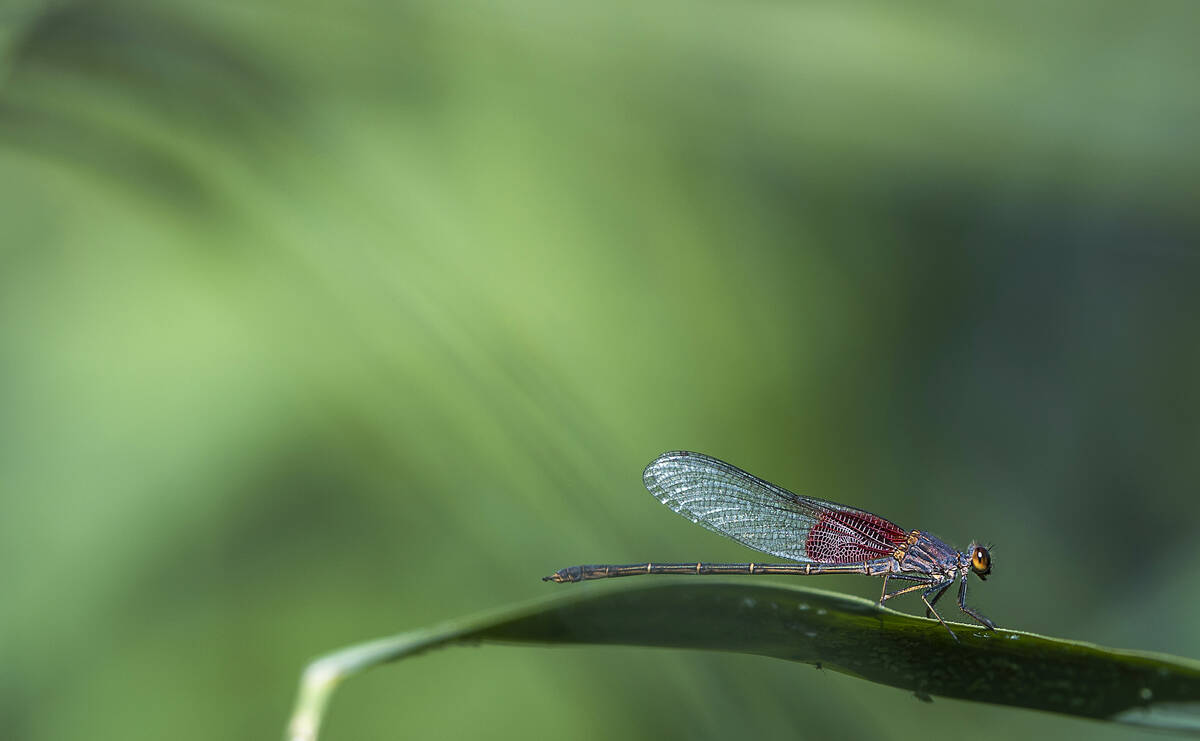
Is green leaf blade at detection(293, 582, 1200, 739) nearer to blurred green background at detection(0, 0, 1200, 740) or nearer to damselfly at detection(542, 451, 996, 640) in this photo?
blurred green background at detection(0, 0, 1200, 740)

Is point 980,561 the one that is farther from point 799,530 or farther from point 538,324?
point 538,324

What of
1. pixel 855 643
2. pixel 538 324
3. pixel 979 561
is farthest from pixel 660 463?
pixel 855 643

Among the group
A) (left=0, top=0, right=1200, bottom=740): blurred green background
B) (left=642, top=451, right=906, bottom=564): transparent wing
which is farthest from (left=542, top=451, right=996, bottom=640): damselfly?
(left=0, top=0, right=1200, bottom=740): blurred green background

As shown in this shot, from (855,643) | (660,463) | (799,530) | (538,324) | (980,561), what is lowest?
(980,561)

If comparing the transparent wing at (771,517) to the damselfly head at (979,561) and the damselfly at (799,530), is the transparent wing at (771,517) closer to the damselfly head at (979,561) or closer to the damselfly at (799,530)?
the damselfly at (799,530)

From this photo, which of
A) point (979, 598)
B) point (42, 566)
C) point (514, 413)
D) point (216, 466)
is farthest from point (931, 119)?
point (42, 566)

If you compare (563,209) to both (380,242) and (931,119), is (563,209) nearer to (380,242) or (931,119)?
(380,242)
